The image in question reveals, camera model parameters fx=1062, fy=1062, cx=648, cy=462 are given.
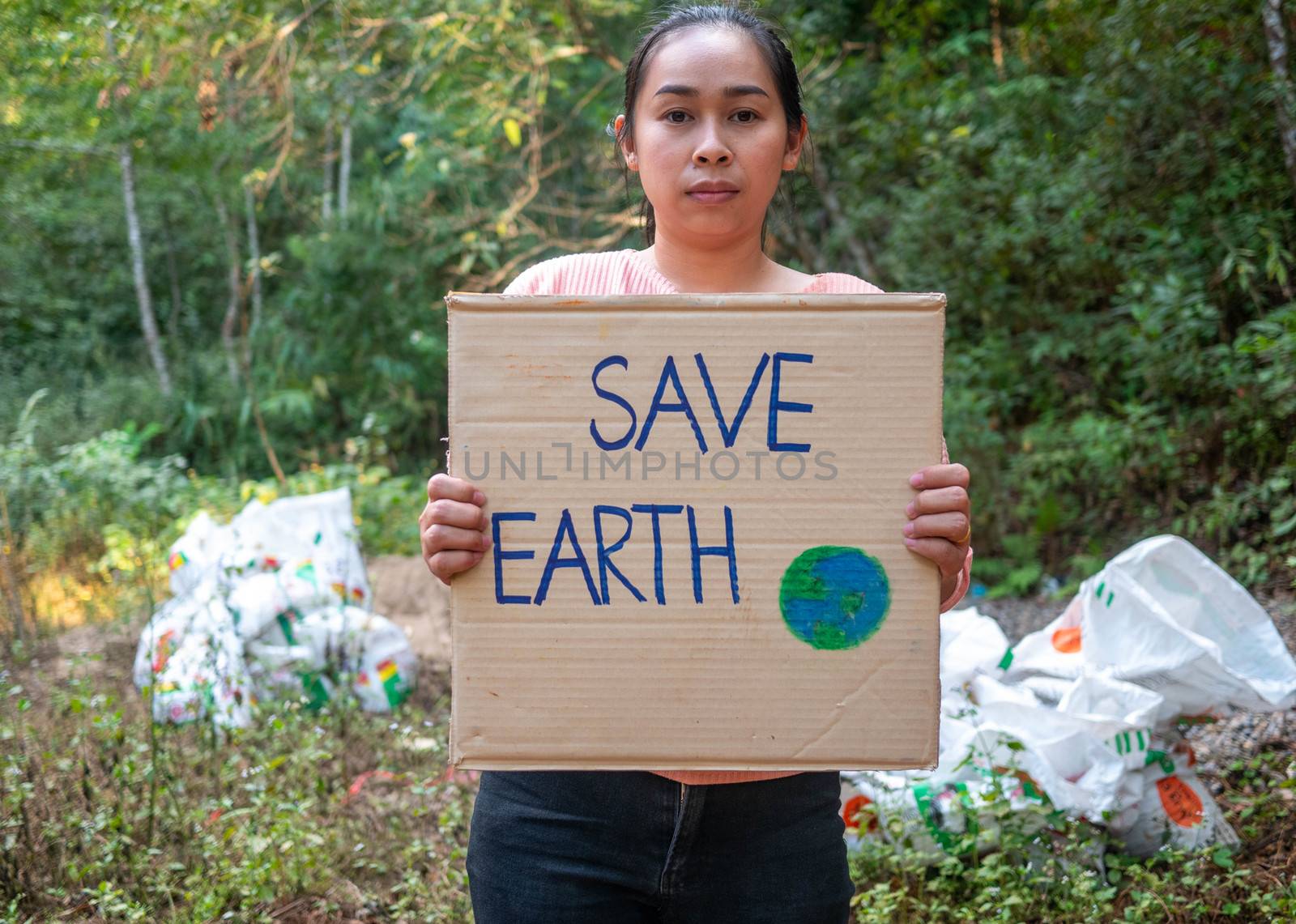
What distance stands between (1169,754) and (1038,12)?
5.31 m

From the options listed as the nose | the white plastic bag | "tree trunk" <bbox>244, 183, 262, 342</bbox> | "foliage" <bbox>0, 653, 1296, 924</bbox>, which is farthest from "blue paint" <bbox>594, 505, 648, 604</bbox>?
"tree trunk" <bbox>244, 183, 262, 342</bbox>

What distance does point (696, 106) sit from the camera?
1.29m

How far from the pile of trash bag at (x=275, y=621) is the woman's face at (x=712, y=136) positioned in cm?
229

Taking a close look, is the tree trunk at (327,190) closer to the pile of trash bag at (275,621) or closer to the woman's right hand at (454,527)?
the pile of trash bag at (275,621)

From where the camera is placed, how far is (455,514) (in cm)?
116

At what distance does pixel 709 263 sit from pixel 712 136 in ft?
0.52

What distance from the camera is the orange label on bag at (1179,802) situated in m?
2.27

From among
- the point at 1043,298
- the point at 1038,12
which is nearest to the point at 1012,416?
the point at 1043,298

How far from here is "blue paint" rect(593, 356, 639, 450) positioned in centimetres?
119

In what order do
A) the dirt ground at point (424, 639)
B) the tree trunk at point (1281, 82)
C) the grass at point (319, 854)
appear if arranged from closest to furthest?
the grass at point (319, 854), the dirt ground at point (424, 639), the tree trunk at point (1281, 82)

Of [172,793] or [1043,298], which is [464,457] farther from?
[1043,298]

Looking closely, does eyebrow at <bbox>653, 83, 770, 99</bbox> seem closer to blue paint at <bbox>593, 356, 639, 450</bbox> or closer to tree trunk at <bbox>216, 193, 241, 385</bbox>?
blue paint at <bbox>593, 356, 639, 450</bbox>

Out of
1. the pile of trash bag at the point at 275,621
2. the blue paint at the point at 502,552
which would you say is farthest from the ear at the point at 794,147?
the pile of trash bag at the point at 275,621

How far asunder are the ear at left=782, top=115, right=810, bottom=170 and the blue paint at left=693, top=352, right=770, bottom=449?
351 millimetres
